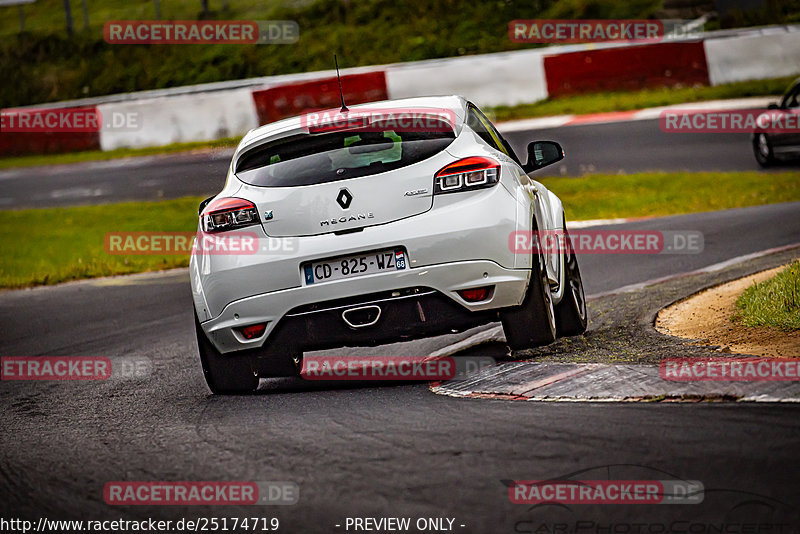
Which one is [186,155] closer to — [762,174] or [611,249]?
[762,174]

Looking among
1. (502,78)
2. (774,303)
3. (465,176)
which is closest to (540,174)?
(502,78)

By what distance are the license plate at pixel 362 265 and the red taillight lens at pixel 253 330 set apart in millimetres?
430

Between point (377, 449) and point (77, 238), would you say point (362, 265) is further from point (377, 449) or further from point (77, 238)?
point (77, 238)

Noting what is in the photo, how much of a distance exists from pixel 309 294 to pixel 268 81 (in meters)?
21.2

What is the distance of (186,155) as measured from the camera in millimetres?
26203

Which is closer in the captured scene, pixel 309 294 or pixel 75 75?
pixel 309 294

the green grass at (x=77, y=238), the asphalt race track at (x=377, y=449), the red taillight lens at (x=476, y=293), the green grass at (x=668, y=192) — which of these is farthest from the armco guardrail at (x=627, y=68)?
the red taillight lens at (x=476, y=293)

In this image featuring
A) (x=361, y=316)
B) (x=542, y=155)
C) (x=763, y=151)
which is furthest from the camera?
(x=763, y=151)

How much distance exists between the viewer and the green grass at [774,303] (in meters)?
7.20

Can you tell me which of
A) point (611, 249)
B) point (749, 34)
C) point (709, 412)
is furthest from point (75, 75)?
Answer: point (709, 412)

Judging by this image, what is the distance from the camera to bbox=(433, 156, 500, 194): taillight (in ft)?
22.1

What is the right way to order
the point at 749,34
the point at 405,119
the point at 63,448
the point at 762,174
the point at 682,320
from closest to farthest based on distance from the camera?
the point at 63,448, the point at 405,119, the point at 682,320, the point at 762,174, the point at 749,34

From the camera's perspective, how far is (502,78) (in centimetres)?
2680

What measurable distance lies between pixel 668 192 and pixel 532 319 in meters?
10.7
